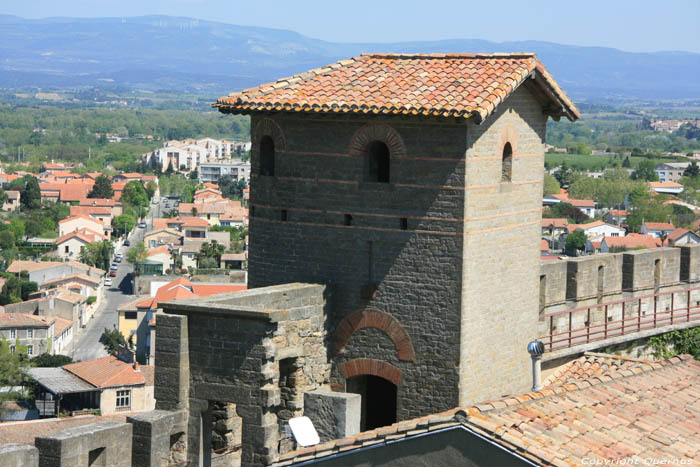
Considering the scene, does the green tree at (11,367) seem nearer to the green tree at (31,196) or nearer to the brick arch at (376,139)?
the brick arch at (376,139)

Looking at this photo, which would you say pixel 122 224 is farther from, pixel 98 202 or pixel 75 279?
pixel 75 279

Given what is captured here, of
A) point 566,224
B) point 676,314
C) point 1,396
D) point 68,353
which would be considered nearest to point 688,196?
point 566,224

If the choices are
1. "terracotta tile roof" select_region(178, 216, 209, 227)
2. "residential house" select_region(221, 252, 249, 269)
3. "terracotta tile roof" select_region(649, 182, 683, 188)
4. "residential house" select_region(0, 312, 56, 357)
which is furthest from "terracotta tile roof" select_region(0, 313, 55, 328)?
"terracotta tile roof" select_region(649, 182, 683, 188)

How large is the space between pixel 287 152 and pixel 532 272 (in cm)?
386

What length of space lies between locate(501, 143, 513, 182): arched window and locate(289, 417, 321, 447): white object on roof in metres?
5.20

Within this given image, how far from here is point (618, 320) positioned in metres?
19.6

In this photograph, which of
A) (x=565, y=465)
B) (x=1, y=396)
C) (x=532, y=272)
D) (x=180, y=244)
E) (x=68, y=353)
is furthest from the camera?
(x=180, y=244)

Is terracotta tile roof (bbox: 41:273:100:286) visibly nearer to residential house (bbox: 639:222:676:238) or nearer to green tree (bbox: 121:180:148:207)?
green tree (bbox: 121:180:148:207)

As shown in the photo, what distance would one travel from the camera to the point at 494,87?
15.5 meters

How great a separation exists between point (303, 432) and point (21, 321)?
81.1 metres

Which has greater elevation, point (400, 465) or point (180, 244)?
point (400, 465)

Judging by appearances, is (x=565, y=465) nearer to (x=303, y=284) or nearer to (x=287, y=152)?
(x=303, y=284)

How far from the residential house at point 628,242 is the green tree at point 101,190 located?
81163mm

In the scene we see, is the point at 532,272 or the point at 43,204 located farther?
the point at 43,204
